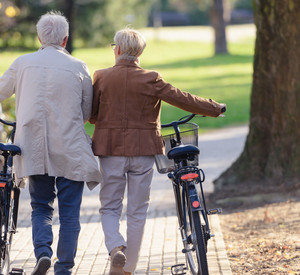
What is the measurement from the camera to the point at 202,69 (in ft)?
138

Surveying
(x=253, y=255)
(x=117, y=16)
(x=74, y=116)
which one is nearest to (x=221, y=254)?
(x=253, y=255)

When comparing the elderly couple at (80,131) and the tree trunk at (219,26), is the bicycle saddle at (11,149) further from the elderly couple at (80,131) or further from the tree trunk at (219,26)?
the tree trunk at (219,26)

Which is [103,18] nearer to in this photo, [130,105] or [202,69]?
[202,69]

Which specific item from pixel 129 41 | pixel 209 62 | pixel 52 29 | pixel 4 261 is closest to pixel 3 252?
pixel 4 261

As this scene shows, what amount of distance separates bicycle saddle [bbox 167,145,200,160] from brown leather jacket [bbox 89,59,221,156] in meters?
0.25

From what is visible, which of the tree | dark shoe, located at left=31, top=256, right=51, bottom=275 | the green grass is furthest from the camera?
the green grass

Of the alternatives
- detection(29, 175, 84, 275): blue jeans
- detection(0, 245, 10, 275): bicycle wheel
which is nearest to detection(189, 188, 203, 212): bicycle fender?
detection(29, 175, 84, 275): blue jeans

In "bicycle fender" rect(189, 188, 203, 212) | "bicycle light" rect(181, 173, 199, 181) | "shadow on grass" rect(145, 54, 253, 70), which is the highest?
"bicycle light" rect(181, 173, 199, 181)

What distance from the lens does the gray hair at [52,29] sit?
4.71m

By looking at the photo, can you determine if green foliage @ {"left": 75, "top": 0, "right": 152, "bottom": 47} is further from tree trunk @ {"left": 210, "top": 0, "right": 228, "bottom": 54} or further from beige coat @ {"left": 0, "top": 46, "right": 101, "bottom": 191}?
beige coat @ {"left": 0, "top": 46, "right": 101, "bottom": 191}

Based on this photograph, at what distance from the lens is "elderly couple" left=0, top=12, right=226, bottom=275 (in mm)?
4672

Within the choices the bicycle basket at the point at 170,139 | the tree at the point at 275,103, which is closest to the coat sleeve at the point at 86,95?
the bicycle basket at the point at 170,139

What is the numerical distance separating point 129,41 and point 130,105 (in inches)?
17.3

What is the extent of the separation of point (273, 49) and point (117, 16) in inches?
1625
